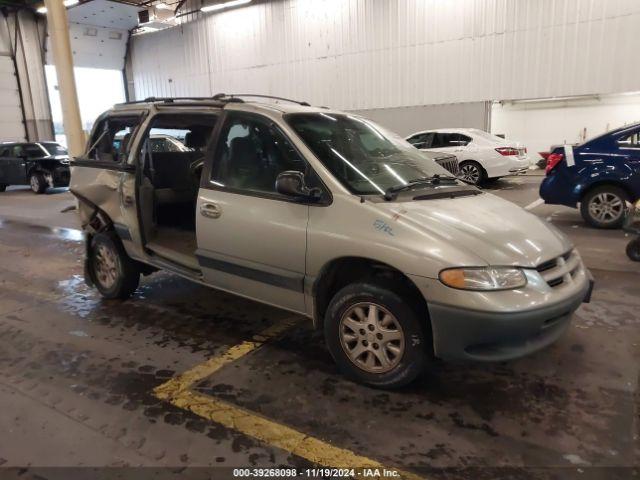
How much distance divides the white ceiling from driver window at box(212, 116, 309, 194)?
755 inches

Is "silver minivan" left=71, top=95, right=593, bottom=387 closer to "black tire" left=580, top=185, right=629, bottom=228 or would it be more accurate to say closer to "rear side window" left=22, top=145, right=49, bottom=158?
"black tire" left=580, top=185, right=629, bottom=228

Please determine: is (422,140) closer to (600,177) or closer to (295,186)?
(600,177)

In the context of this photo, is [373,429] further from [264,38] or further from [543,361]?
[264,38]

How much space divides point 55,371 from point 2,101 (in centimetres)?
2011

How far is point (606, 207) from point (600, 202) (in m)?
0.11

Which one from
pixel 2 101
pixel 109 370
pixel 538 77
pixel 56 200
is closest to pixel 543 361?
pixel 109 370

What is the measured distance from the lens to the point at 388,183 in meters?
3.29

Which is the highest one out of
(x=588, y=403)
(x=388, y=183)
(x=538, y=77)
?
(x=538, y=77)

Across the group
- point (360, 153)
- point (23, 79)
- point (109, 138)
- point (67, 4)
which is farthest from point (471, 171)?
point (23, 79)

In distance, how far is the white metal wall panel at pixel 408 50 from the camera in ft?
46.0

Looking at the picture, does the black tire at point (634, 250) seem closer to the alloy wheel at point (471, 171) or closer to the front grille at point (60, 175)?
the alloy wheel at point (471, 171)

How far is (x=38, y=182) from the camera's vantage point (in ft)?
47.5

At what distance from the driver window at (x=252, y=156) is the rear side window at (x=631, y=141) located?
19.4 ft

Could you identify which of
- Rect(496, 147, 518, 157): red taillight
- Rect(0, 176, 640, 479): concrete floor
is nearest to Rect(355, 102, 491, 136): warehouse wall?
Rect(496, 147, 518, 157): red taillight
